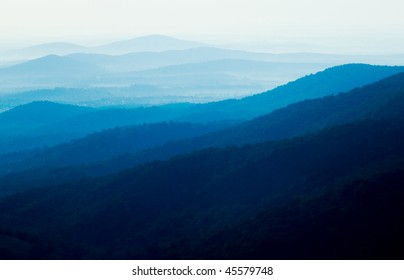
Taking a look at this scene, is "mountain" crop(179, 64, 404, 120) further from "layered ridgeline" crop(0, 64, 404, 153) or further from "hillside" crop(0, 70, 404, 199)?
"hillside" crop(0, 70, 404, 199)

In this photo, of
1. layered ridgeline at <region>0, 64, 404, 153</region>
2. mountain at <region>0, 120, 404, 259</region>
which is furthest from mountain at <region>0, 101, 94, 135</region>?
mountain at <region>0, 120, 404, 259</region>

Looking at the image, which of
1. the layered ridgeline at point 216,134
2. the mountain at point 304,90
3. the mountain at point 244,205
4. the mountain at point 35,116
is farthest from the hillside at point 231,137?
the mountain at point 35,116

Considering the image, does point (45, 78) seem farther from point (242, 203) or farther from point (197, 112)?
point (242, 203)

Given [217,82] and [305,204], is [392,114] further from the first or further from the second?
[217,82]

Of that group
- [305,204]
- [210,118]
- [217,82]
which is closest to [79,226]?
[305,204]

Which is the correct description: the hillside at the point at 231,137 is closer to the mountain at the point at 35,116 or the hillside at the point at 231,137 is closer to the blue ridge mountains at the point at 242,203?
the blue ridge mountains at the point at 242,203

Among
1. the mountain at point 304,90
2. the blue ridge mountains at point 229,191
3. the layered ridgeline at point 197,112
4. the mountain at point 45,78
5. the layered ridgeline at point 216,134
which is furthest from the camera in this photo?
the mountain at point 45,78

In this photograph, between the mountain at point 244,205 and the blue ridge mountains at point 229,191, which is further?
the blue ridge mountains at point 229,191
